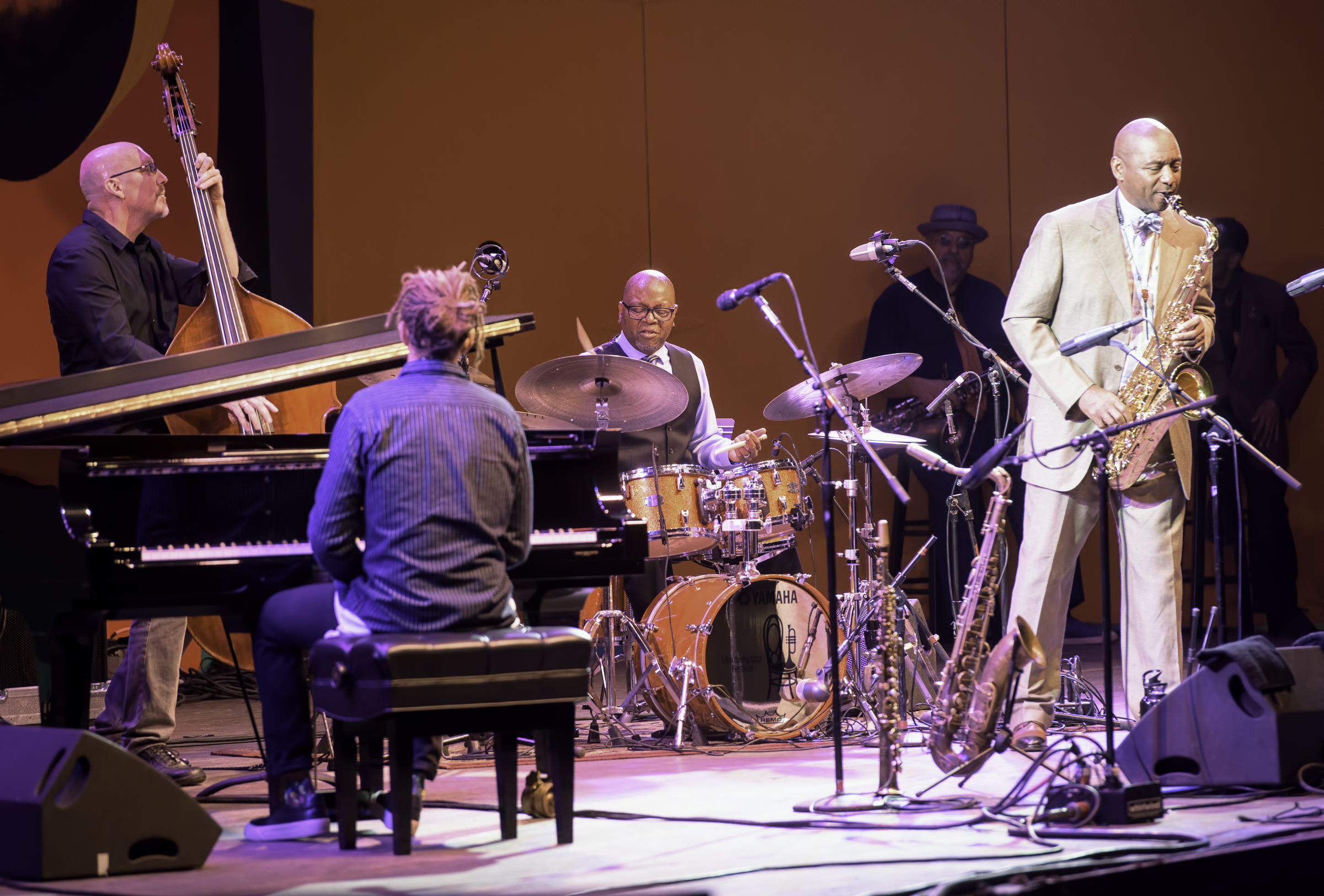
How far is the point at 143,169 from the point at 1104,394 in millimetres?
3389

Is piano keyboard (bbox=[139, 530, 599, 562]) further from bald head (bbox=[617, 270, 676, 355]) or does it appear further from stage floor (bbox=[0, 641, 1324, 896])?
bald head (bbox=[617, 270, 676, 355])

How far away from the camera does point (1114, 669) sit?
23.3 feet

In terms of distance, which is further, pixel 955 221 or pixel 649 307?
pixel 955 221

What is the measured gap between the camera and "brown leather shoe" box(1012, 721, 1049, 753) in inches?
175

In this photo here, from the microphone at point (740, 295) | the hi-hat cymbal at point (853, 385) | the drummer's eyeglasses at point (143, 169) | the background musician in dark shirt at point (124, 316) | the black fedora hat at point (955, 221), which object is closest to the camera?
the microphone at point (740, 295)

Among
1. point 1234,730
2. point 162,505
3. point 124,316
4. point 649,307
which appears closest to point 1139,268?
point 1234,730

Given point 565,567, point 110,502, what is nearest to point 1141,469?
point 565,567

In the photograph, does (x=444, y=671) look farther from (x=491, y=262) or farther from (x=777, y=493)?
(x=777, y=493)

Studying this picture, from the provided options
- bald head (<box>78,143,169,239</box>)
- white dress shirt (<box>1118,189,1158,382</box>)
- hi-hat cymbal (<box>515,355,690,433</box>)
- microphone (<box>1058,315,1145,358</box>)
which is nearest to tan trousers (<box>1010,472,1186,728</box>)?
white dress shirt (<box>1118,189,1158,382</box>)

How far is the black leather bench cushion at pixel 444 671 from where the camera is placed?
309 cm

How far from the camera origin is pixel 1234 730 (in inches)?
144

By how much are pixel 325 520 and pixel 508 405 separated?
1.78ft

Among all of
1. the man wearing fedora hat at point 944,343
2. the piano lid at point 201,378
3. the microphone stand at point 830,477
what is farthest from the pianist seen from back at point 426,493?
the man wearing fedora hat at point 944,343

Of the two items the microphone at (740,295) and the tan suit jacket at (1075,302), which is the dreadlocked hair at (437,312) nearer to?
the microphone at (740,295)
